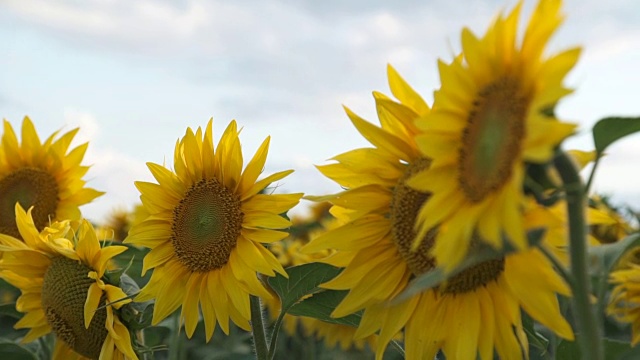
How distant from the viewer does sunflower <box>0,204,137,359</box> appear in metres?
2.28

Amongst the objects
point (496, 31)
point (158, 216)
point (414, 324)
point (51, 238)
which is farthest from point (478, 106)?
point (51, 238)

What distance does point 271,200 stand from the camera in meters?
2.13

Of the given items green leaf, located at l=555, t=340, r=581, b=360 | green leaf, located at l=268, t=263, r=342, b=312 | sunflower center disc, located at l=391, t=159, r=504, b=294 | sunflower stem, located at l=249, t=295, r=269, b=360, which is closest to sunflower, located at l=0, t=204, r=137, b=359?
sunflower stem, located at l=249, t=295, r=269, b=360

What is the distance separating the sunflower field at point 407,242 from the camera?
1.27m

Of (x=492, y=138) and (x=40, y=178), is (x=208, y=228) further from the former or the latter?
(x=40, y=178)

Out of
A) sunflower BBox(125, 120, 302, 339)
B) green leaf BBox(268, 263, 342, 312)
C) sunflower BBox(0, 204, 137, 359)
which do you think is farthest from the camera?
sunflower BBox(0, 204, 137, 359)

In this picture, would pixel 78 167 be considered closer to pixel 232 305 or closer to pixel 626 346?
pixel 232 305

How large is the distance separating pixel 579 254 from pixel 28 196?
8.91 ft

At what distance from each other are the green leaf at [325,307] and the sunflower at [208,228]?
5.6 inches

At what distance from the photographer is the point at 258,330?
2.06m

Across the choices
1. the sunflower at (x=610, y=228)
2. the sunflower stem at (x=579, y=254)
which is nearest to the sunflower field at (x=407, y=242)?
the sunflower stem at (x=579, y=254)

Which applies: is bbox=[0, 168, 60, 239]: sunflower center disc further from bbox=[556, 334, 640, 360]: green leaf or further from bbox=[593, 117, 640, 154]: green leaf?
bbox=[593, 117, 640, 154]: green leaf

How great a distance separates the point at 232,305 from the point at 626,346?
1019 millimetres

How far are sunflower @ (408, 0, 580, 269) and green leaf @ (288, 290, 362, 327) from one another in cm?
62
